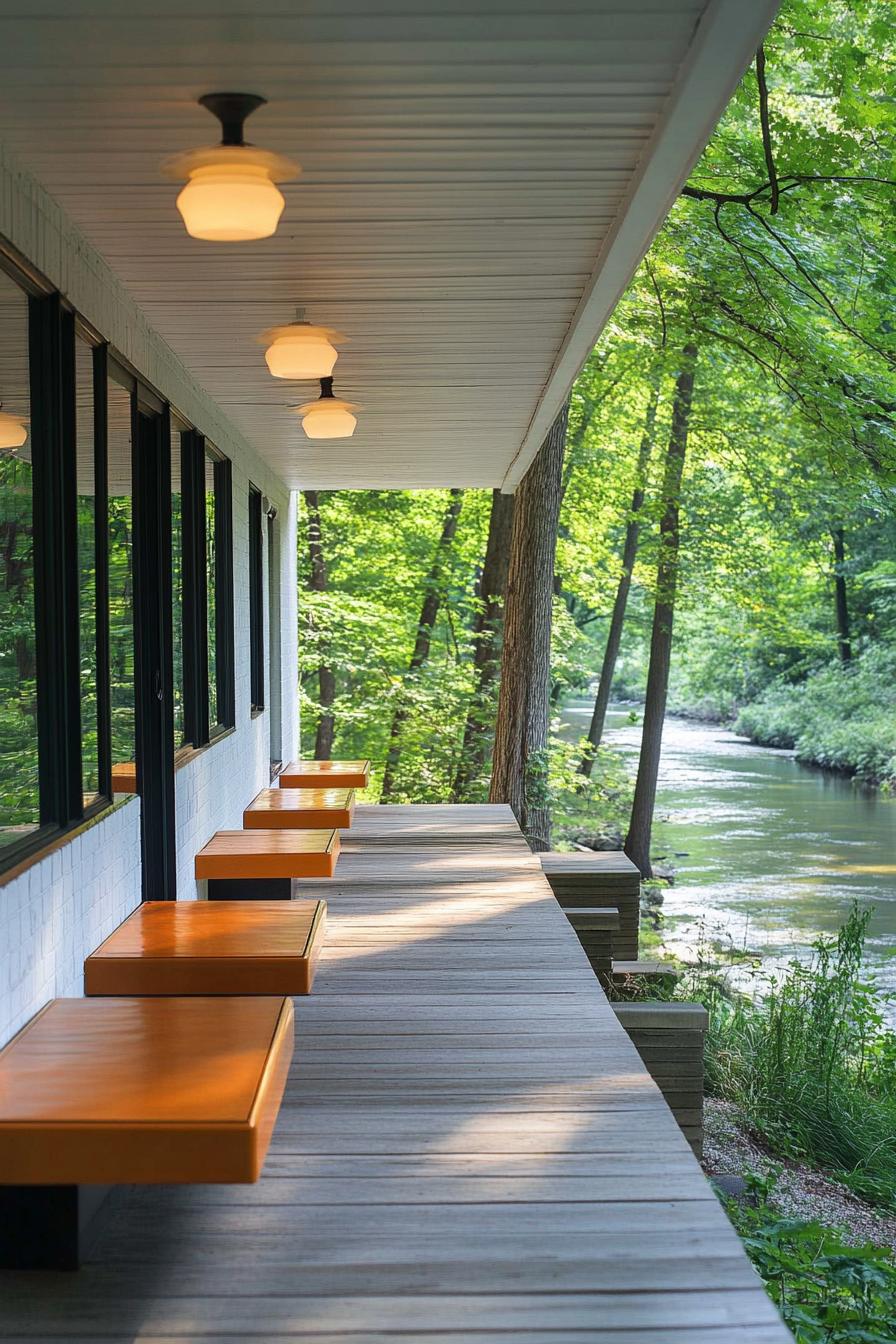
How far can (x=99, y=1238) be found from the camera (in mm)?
2803

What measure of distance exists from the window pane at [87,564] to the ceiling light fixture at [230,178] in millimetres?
1305

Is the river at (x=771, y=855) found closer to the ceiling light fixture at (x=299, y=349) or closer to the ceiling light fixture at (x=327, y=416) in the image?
the ceiling light fixture at (x=327, y=416)

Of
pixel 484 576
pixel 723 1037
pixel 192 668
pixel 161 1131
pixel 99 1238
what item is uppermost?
pixel 484 576

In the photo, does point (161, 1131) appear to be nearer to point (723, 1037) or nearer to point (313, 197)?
point (313, 197)

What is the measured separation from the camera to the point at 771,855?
604 inches

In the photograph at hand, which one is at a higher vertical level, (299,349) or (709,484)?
(709,484)

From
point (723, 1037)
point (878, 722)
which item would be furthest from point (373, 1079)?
point (878, 722)

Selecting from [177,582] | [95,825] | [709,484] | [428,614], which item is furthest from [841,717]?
[95,825]

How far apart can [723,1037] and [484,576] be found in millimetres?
8784

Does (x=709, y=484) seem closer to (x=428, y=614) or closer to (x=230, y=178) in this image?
(x=428, y=614)

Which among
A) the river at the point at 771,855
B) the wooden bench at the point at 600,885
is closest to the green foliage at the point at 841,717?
the river at the point at 771,855

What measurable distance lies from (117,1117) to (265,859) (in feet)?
9.50

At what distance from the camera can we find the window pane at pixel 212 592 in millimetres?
6562

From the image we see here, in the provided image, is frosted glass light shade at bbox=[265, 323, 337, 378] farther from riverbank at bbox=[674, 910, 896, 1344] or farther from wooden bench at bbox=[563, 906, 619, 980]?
riverbank at bbox=[674, 910, 896, 1344]
